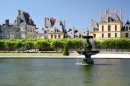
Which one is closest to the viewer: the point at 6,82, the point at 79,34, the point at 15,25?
the point at 6,82

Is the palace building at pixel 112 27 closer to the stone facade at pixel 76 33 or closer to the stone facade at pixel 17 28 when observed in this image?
the stone facade at pixel 76 33

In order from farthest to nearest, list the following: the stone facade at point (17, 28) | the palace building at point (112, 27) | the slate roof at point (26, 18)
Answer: the slate roof at point (26, 18) < the stone facade at point (17, 28) < the palace building at point (112, 27)

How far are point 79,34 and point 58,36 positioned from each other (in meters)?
6.25

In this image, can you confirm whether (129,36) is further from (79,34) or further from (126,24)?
(79,34)

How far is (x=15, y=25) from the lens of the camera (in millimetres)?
86438

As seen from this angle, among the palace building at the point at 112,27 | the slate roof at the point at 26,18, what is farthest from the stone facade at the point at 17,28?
the palace building at the point at 112,27

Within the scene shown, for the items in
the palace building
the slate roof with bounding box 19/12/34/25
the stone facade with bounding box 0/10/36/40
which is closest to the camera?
the palace building

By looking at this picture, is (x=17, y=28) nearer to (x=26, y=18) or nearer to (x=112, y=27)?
(x=26, y=18)

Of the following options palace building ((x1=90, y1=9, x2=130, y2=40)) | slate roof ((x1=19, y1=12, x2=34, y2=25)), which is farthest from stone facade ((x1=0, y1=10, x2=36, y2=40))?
palace building ((x1=90, y1=9, x2=130, y2=40))

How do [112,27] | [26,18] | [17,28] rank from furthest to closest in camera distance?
1. [26,18]
2. [17,28]
3. [112,27]

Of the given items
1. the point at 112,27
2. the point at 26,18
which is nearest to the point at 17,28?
the point at 26,18

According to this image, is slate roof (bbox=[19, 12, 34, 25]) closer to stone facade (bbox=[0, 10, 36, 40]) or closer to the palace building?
stone facade (bbox=[0, 10, 36, 40])

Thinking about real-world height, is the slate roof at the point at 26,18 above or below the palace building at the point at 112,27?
above

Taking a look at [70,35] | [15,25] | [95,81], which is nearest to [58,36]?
[70,35]
